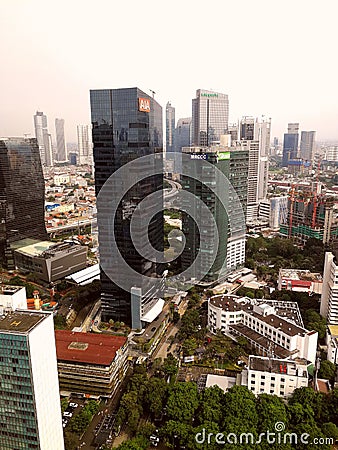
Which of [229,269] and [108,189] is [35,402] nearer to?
[108,189]

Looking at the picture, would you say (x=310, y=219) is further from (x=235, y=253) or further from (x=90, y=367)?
(x=90, y=367)

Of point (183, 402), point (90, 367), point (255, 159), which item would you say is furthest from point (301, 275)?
point (255, 159)

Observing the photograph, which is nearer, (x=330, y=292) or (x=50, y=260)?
(x=330, y=292)

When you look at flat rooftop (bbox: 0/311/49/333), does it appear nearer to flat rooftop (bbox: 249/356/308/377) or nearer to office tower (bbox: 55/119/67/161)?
flat rooftop (bbox: 249/356/308/377)

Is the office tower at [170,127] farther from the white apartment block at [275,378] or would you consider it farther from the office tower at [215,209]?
the white apartment block at [275,378]

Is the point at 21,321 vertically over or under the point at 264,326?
over

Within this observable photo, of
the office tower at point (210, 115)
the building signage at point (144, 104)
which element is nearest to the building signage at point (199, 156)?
the building signage at point (144, 104)

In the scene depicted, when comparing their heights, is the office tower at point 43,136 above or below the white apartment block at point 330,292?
above
